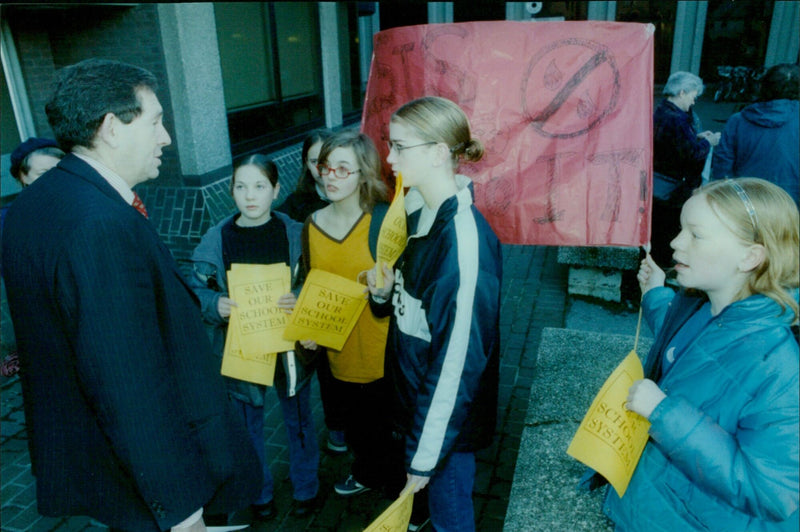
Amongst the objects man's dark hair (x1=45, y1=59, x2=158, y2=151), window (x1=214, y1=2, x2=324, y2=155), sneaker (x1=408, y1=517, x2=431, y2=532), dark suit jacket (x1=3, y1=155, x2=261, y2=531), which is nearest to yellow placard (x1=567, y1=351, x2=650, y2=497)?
dark suit jacket (x1=3, y1=155, x2=261, y2=531)

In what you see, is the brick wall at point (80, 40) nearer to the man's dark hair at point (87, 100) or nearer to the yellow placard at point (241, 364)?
the yellow placard at point (241, 364)

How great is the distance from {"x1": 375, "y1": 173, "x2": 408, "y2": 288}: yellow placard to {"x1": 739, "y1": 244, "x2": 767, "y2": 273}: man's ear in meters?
1.15

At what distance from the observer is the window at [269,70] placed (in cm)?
734

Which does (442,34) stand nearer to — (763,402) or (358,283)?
(358,283)

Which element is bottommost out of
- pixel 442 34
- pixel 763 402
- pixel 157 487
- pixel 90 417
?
pixel 157 487

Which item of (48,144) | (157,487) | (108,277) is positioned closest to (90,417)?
(157,487)

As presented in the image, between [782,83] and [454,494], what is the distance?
4495 mm

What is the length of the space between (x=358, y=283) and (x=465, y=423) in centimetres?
92

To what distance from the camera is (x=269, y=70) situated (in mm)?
8203

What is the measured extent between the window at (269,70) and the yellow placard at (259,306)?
485 centimetres

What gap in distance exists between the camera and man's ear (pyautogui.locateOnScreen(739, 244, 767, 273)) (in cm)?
154

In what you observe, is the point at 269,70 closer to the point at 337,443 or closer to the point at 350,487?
the point at 337,443

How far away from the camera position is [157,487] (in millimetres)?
1662

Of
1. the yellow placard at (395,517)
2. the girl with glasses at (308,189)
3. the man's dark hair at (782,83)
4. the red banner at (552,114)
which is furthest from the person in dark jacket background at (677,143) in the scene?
the yellow placard at (395,517)
